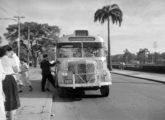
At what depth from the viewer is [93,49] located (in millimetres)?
12445

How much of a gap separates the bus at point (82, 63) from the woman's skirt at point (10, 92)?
5.46m

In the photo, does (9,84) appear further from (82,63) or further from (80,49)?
(80,49)

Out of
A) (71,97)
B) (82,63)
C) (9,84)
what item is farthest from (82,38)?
(9,84)

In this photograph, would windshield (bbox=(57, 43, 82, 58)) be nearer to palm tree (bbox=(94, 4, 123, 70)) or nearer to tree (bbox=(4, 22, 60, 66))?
palm tree (bbox=(94, 4, 123, 70))

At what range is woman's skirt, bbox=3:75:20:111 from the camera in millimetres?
5742

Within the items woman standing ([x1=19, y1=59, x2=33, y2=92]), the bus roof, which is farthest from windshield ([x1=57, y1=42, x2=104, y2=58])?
woman standing ([x1=19, y1=59, x2=33, y2=92])

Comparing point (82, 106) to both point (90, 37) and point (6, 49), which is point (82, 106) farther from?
point (6, 49)

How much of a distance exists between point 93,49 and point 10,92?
23.2ft

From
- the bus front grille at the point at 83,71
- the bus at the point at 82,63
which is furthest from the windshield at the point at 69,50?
the bus front grille at the point at 83,71

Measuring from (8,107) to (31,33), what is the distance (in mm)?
65614

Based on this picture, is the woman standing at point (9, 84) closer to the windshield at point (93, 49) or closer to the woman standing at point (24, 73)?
the windshield at point (93, 49)

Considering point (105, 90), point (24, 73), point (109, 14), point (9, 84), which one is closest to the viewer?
point (9, 84)

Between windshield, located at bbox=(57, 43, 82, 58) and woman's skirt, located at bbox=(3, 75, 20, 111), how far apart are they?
6.56 meters

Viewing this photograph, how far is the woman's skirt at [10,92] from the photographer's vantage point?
5.74m
